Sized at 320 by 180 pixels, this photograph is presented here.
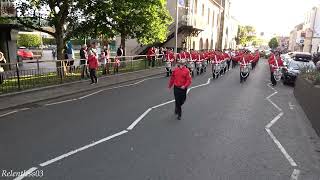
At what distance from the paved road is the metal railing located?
2222mm

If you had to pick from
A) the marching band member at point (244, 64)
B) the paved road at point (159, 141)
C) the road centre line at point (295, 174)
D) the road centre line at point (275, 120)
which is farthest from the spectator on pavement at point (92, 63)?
the road centre line at point (295, 174)

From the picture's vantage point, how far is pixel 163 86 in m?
16.6

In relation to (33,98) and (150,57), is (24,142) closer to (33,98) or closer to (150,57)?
(33,98)

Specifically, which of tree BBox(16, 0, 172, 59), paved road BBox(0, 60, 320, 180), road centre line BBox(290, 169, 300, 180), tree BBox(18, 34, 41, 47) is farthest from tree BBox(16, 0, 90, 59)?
tree BBox(18, 34, 41, 47)

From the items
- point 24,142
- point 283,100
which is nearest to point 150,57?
point 283,100

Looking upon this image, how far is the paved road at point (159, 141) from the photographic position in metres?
5.95

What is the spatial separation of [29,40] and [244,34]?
70228mm

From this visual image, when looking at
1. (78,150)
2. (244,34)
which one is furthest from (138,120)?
(244,34)

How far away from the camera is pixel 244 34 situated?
110812 mm

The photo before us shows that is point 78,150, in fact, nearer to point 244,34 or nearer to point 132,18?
point 132,18

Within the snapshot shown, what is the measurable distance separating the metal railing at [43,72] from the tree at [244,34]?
8750cm

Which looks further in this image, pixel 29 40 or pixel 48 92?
pixel 29 40

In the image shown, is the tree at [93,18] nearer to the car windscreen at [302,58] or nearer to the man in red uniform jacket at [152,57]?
the man in red uniform jacket at [152,57]

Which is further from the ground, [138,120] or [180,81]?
[180,81]
